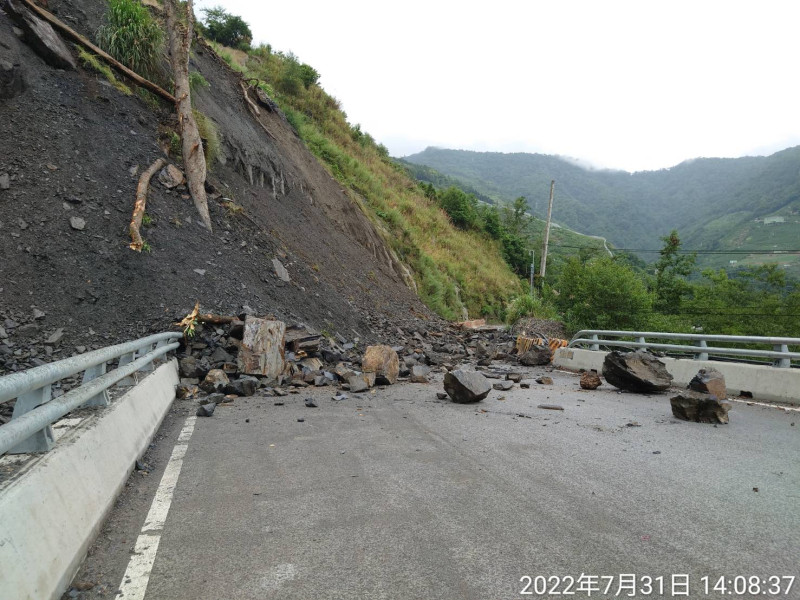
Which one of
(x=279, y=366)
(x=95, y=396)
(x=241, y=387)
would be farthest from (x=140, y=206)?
(x=95, y=396)

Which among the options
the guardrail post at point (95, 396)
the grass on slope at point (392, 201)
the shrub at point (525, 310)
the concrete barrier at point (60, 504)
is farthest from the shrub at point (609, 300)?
the concrete barrier at point (60, 504)

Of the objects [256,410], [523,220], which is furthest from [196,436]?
[523,220]

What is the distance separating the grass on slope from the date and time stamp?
24302 millimetres

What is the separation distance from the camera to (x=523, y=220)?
71812 mm

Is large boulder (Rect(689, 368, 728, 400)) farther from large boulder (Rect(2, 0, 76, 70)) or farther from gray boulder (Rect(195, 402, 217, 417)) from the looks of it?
large boulder (Rect(2, 0, 76, 70))

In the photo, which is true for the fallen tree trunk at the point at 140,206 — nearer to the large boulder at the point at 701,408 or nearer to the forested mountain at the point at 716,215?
the large boulder at the point at 701,408

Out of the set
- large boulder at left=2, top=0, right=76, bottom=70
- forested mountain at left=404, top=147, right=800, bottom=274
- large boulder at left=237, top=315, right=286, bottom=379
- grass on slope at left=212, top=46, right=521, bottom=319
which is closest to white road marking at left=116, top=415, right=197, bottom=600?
large boulder at left=237, top=315, right=286, bottom=379

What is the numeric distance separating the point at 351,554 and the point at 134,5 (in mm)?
17068

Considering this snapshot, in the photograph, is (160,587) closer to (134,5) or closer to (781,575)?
(781,575)

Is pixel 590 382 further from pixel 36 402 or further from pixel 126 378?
pixel 36 402

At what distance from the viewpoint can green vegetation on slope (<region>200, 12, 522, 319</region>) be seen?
2895 centimetres

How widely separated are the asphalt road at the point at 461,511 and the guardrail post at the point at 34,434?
2.23 ft

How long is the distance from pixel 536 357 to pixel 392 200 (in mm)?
22102

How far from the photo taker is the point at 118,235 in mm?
10570
